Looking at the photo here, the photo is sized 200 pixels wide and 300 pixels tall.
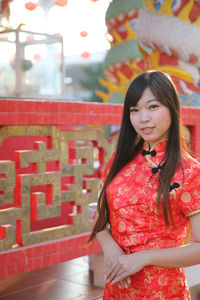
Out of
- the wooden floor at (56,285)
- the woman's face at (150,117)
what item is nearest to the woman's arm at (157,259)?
the woman's face at (150,117)

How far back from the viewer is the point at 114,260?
4.81 ft

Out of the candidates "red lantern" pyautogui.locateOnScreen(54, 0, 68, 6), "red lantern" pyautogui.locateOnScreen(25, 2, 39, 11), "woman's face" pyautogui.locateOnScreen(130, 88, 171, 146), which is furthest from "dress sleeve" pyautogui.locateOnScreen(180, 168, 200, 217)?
"red lantern" pyautogui.locateOnScreen(25, 2, 39, 11)

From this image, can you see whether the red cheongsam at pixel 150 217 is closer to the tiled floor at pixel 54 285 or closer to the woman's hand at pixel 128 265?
the woman's hand at pixel 128 265

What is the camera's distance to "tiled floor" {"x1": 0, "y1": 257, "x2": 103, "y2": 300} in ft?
9.29

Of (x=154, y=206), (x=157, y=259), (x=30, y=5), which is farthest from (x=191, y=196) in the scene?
(x=30, y=5)

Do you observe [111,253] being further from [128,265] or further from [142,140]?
[142,140]

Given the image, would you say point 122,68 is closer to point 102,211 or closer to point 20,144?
point 20,144

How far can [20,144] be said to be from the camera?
3605mm

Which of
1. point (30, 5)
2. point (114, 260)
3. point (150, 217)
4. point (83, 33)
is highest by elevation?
point (30, 5)

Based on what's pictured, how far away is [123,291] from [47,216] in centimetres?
95

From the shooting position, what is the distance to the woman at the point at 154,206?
1.43 m

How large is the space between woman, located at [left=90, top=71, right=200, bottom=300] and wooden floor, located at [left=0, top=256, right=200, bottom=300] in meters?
1.28

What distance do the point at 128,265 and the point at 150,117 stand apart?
1.58 ft

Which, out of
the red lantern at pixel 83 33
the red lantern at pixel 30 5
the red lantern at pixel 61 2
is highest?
the red lantern at pixel 61 2
